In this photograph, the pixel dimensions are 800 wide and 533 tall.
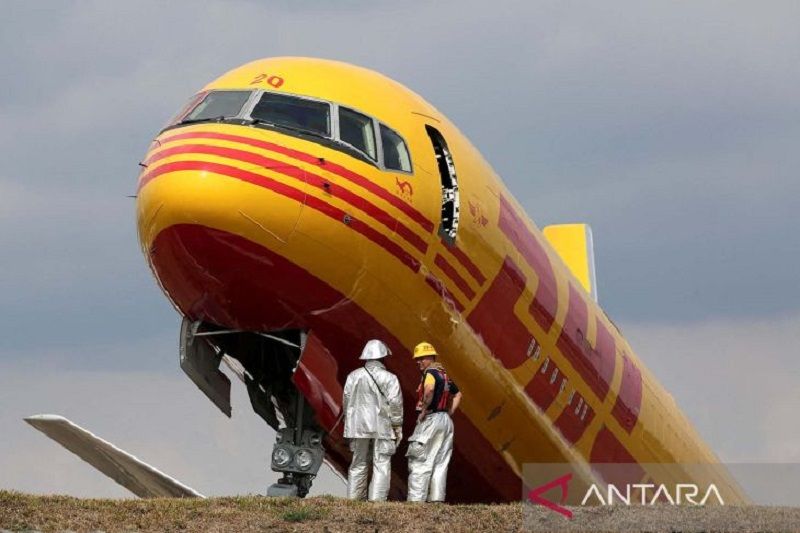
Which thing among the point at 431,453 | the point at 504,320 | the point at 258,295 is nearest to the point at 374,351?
the point at 431,453

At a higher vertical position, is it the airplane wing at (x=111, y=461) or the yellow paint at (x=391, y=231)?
the yellow paint at (x=391, y=231)

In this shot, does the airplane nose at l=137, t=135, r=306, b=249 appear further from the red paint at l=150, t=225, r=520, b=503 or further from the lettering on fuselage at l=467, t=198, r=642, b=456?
the lettering on fuselage at l=467, t=198, r=642, b=456

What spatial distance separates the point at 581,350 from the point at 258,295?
7.09 meters

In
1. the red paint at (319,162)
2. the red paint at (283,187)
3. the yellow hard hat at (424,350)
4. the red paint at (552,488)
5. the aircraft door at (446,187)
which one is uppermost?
the aircraft door at (446,187)

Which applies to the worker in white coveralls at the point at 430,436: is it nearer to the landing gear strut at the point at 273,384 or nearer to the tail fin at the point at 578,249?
the landing gear strut at the point at 273,384

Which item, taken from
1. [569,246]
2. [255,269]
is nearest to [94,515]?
[255,269]

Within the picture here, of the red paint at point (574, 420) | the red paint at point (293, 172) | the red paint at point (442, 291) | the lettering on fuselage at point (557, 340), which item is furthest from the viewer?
the red paint at point (574, 420)

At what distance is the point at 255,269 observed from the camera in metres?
21.2

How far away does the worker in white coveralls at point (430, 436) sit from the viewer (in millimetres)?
22078

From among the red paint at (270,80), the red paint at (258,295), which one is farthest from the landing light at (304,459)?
the red paint at (270,80)

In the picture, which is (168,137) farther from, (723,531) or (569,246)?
(569,246)

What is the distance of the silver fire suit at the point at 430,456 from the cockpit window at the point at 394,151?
3448 millimetres

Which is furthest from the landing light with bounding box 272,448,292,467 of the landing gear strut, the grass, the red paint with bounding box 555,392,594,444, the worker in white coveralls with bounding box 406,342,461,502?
the red paint with bounding box 555,392,594,444

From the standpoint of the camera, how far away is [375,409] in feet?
72.5
